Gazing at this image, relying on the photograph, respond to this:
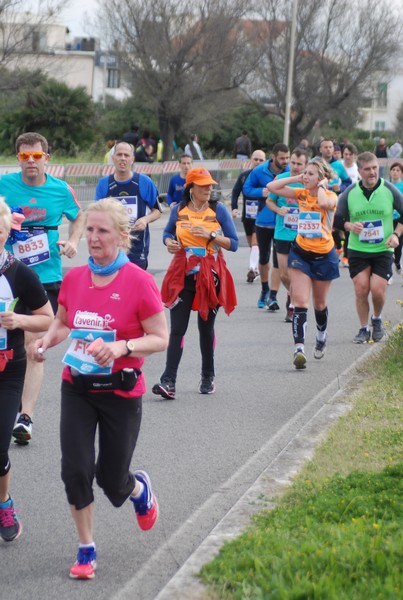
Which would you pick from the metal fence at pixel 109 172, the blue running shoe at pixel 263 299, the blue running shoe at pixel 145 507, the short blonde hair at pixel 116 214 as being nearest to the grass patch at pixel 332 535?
the blue running shoe at pixel 145 507

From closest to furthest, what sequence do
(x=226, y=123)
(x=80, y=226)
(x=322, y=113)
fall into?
(x=80, y=226)
(x=226, y=123)
(x=322, y=113)

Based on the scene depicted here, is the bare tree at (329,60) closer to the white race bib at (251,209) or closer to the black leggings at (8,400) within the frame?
the white race bib at (251,209)

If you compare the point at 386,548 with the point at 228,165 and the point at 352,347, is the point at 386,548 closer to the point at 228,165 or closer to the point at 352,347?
the point at 352,347

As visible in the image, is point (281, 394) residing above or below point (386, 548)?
below

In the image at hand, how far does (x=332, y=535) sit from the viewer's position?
5.13 m

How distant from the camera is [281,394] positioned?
31.7 ft

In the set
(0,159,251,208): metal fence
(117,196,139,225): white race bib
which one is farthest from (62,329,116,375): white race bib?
(0,159,251,208): metal fence

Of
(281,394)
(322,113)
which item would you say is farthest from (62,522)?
(322,113)

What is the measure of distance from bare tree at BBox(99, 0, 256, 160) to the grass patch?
34751mm

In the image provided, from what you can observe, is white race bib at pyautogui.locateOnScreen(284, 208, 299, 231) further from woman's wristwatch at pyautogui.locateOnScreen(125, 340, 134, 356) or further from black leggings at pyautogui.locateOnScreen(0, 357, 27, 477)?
woman's wristwatch at pyautogui.locateOnScreen(125, 340, 134, 356)

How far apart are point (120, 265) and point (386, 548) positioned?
1751mm

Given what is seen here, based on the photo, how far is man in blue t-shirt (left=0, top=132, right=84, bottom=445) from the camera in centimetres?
798

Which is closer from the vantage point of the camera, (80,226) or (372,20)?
(80,226)

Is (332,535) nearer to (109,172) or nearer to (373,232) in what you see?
(373,232)
